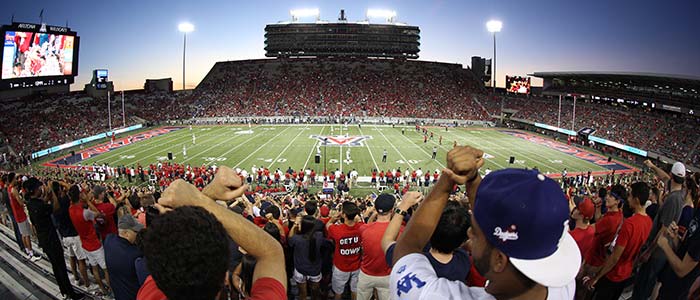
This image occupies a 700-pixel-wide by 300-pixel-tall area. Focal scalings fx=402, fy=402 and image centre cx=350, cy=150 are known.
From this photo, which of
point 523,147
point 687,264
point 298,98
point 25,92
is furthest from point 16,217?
point 298,98

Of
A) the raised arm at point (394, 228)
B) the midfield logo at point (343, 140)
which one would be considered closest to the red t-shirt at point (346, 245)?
the raised arm at point (394, 228)

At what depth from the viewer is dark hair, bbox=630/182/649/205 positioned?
4207mm

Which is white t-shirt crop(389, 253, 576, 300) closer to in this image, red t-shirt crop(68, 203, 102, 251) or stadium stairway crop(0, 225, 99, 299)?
stadium stairway crop(0, 225, 99, 299)

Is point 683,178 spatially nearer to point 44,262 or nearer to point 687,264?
point 687,264

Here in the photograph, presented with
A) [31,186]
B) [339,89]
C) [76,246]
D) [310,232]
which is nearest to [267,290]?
[310,232]

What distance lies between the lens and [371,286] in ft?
14.4

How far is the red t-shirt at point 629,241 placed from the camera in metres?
4.08

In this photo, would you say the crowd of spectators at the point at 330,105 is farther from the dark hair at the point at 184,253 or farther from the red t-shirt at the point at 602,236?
the red t-shirt at the point at 602,236

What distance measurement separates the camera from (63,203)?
6.12 m

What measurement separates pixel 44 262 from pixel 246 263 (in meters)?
4.47

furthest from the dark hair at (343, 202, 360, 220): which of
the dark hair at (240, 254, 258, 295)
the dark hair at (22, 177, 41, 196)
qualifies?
the dark hair at (22, 177, 41, 196)

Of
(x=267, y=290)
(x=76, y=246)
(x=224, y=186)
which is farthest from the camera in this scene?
(x=76, y=246)

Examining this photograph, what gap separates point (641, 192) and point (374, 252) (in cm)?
288

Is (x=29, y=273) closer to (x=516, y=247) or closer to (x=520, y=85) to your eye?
(x=516, y=247)
